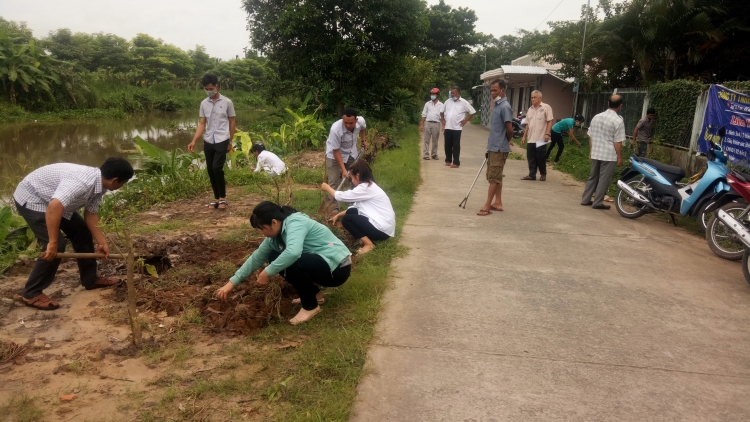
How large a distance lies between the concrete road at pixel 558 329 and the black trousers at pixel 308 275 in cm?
52

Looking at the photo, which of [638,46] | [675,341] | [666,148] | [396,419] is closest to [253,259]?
[396,419]

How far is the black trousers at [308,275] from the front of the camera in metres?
Result: 3.74

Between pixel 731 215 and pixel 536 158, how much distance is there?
16.2 ft

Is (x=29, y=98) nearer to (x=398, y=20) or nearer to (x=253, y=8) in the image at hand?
(x=253, y=8)

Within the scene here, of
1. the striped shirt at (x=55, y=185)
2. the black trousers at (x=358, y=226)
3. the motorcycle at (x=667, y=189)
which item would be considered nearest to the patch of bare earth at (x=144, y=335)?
the striped shirt at (x=55, y=185)

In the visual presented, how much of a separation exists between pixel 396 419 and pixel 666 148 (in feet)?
31.4

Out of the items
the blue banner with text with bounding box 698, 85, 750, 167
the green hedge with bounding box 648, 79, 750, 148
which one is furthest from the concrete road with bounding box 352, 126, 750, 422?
the green hedge with bounding box 648, 79, 750, 148

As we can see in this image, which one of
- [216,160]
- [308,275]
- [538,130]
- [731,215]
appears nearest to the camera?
[308,275]

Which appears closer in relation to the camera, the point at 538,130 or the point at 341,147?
the point at 341,147

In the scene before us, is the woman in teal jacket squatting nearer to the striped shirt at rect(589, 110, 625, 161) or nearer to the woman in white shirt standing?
the woman in white shirt standing

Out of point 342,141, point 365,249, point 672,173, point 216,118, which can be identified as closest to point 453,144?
point 672,173

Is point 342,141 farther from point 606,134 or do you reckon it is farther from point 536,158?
point 536,158

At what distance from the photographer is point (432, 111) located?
12.3 meters

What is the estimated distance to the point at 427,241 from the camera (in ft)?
19.4
